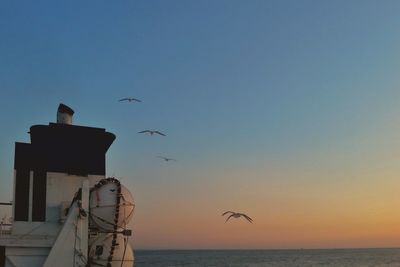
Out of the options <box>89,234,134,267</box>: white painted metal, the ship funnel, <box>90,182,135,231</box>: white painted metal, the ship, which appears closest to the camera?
the ship

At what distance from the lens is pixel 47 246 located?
18719mm

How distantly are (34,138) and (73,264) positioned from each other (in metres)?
4.98

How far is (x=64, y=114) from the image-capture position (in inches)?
849

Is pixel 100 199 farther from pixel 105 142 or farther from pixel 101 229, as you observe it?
pixel 105 142

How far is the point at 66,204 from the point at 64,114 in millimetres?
3610

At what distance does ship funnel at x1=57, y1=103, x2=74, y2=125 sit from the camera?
21.5m

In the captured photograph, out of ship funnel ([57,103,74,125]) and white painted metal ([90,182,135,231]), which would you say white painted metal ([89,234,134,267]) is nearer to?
white painted metal ([90,182,135,231])

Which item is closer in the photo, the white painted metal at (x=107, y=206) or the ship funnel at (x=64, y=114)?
the white painted metal at (x=107, y=206)

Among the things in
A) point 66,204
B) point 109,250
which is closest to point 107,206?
point 109,250

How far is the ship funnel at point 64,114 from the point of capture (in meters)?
21.5

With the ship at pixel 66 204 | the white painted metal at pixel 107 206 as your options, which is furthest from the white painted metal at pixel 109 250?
the white painted metal at pixel 107 206

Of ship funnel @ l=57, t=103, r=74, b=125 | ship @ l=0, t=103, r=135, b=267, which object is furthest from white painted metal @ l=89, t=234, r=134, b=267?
ship funnel @ l=57, t=103, r=74, b=125

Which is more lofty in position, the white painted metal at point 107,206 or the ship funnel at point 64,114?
the ship funnel at point 64,114

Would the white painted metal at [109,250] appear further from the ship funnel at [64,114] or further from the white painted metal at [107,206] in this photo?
the ship funnel at [64,114]
